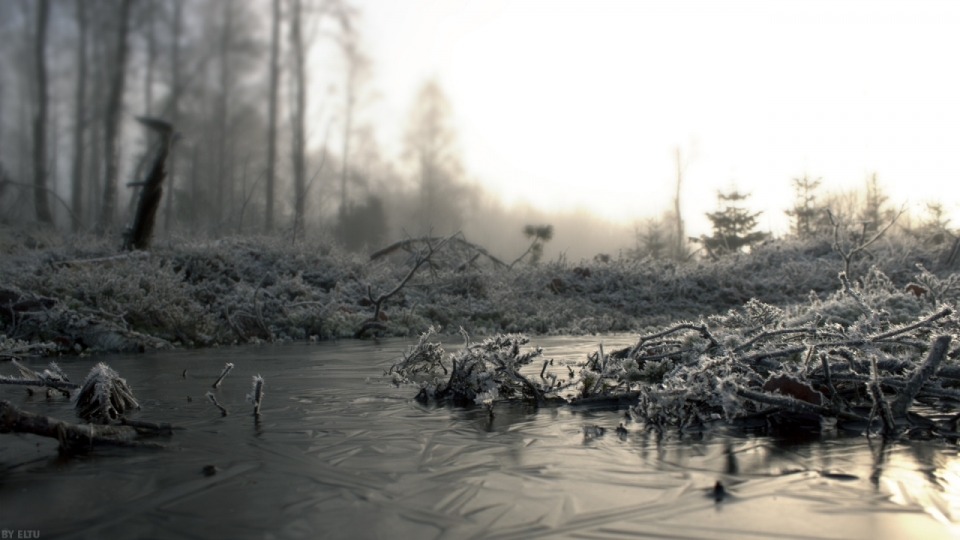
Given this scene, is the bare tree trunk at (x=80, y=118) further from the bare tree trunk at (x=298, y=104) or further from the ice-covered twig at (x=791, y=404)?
the ice-covered twig at (x=791, y=404)

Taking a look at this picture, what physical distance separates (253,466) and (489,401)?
131 centimetres

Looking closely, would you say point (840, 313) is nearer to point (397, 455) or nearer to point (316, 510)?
point (397, 455)

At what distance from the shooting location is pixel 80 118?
922 inches

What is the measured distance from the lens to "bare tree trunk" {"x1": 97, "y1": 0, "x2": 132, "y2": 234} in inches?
806

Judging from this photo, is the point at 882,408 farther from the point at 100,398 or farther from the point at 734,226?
the point at 734,226

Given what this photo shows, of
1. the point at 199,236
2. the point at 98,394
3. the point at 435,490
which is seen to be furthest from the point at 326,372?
the point at 199,236

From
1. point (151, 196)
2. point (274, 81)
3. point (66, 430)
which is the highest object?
point (274, 81)

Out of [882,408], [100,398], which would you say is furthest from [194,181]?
[882,408]

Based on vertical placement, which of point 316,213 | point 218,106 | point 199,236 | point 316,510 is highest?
point 218,106

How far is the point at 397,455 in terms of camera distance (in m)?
2.52

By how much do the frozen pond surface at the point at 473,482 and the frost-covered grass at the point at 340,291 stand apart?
10.6 feet

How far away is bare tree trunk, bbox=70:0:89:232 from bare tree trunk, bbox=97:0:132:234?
1.60m

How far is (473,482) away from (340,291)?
10.8 meters

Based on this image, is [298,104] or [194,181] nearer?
[298,104]
